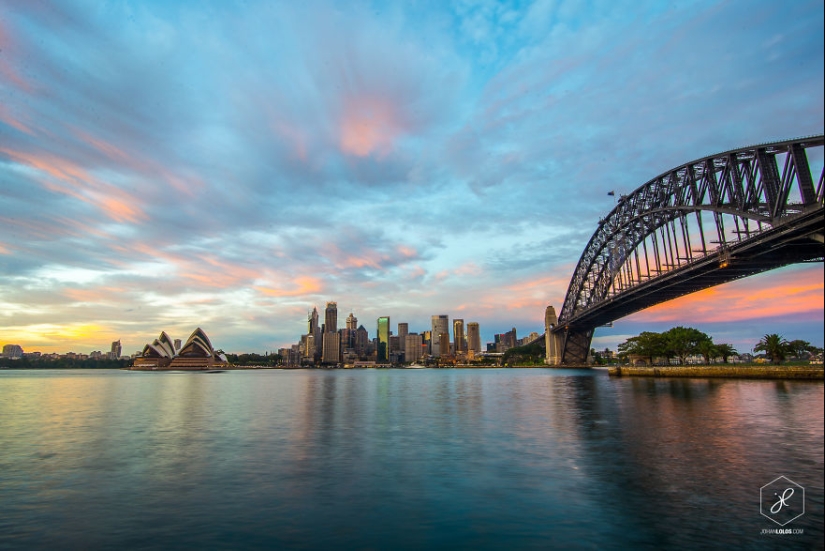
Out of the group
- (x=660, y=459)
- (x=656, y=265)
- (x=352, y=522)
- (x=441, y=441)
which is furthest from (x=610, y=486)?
(x=656, y=265)

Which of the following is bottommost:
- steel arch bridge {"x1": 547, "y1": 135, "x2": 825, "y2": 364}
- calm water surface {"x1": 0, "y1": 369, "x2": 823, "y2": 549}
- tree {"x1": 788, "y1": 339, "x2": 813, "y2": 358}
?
calm water surface {"x1": 0, "y1": 369, "x2": 823, "y2": 549}

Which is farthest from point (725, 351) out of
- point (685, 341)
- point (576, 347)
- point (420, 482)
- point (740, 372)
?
point (420, 482)

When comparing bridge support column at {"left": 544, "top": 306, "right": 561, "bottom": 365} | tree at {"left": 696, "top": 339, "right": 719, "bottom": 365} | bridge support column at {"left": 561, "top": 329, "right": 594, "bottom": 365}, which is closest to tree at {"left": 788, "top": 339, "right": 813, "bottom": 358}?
tree at {"left": 696, "top": 339, "right": 719, "bottom": 365}

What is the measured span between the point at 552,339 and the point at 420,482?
507 ft

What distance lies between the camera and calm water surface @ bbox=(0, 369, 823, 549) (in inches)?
401

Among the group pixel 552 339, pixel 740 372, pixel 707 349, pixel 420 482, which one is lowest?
pixel 420 482

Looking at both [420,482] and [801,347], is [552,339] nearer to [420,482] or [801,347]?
[801,347]

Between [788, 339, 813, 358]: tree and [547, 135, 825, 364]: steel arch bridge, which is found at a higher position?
[547, 135, 825, 364]: steel arch bridge

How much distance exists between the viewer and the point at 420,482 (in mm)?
14914

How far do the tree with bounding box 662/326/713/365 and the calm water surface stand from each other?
69.5m

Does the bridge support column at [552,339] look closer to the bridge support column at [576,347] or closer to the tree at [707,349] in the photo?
the bridge support column at [576,347]

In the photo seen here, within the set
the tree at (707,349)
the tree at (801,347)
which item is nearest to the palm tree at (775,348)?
the tree at (801,347)

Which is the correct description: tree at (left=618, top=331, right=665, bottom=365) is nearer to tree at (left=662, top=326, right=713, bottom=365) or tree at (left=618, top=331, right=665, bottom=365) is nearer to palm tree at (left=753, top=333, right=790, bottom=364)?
tree at (left=662, top=326, right=713, bottom=365)

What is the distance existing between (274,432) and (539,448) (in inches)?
578
